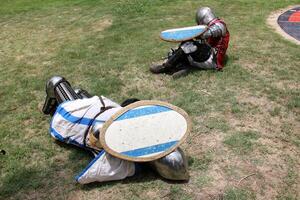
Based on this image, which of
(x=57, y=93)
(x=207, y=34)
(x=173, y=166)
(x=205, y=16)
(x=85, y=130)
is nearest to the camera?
(x=173, y=166)

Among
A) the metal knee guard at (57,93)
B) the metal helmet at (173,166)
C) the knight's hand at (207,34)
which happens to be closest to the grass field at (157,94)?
the metal helmet at (173,166)

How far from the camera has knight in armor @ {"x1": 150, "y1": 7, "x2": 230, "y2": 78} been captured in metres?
6.49

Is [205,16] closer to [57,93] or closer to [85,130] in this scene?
[57,93]

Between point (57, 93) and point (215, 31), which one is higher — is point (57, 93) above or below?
above

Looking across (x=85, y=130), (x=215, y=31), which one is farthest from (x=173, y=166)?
(x=215, y=31)

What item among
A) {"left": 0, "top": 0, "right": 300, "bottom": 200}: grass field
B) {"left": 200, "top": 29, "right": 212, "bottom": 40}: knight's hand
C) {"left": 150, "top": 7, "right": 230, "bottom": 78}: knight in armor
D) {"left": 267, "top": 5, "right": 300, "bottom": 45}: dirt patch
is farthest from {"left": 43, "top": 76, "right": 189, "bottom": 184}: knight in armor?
{"left": 267, "top": 5, "right": 300, "bottom": 45}: dirt patch

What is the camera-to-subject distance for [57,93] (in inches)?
206

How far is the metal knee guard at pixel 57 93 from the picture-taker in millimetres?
5129

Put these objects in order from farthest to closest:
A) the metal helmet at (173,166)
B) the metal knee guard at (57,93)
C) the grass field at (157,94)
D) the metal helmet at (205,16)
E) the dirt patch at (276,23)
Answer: the dirt patch at (276,23) < the metal helmet at (205,16) < the metal knee guard at (57,93) < the grass field at (157,94) < the metal helmet at (173,166)

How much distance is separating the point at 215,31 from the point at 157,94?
4.64 ft

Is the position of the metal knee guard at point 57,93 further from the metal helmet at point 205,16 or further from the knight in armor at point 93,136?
the metal helmet at point 205,16

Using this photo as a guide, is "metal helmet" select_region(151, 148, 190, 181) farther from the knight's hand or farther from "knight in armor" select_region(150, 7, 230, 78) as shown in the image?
the knight's hand

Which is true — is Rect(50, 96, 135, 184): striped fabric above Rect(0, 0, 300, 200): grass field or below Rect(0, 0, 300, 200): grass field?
above

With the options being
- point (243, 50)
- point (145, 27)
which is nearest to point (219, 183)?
point (243, 50)
